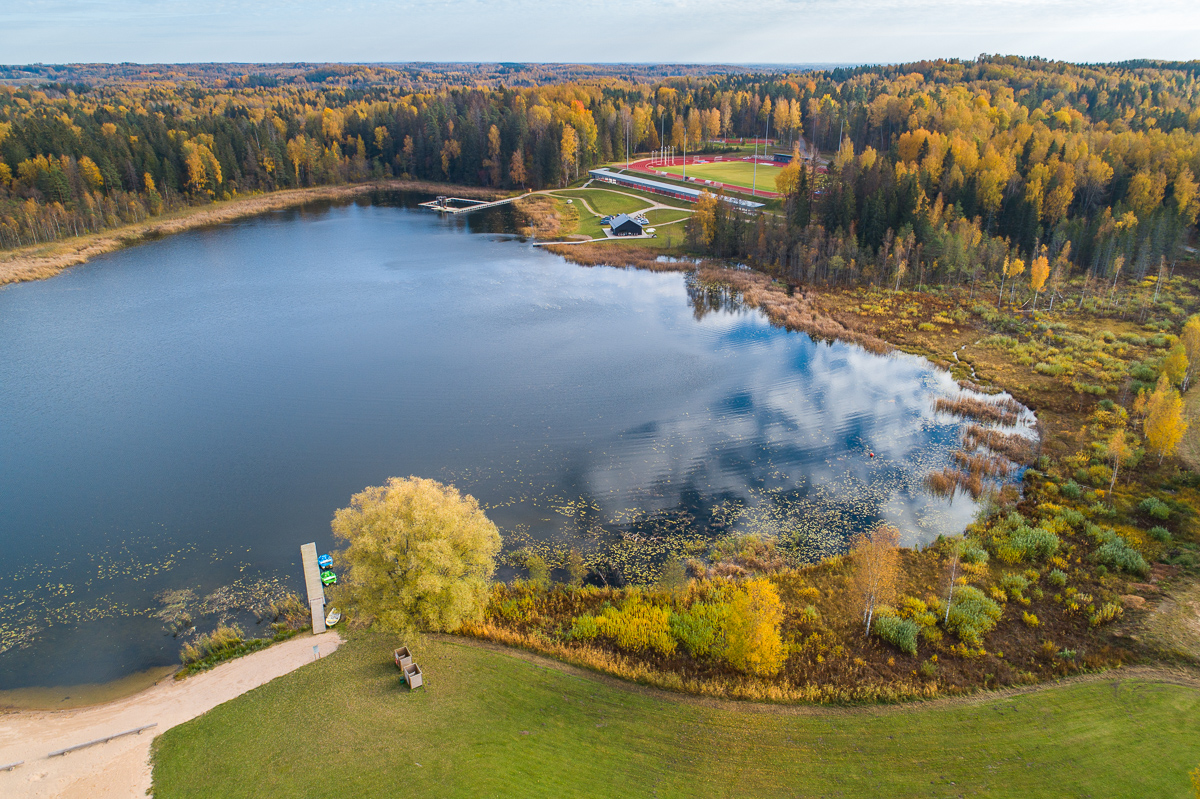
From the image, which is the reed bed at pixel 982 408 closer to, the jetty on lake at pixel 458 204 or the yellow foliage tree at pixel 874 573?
the yellow foliage tree at pixel 874 573

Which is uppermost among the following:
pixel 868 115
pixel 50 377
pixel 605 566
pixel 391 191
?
pixel 868 115

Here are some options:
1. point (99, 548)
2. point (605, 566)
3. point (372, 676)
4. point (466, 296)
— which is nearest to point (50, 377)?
point (99, 548)

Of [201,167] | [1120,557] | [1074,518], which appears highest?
[201,167]

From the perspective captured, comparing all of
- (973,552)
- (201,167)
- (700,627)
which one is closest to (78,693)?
(700,627)

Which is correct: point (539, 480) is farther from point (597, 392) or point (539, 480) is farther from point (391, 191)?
point (391, 191)

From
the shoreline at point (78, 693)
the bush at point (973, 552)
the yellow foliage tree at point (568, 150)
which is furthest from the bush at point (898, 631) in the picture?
the yellow foliage tree at point (568, 150)

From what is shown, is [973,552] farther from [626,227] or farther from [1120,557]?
[626,227]

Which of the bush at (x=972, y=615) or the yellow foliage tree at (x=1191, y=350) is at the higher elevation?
the yellow foliage tree at (x=1191, y=350)
